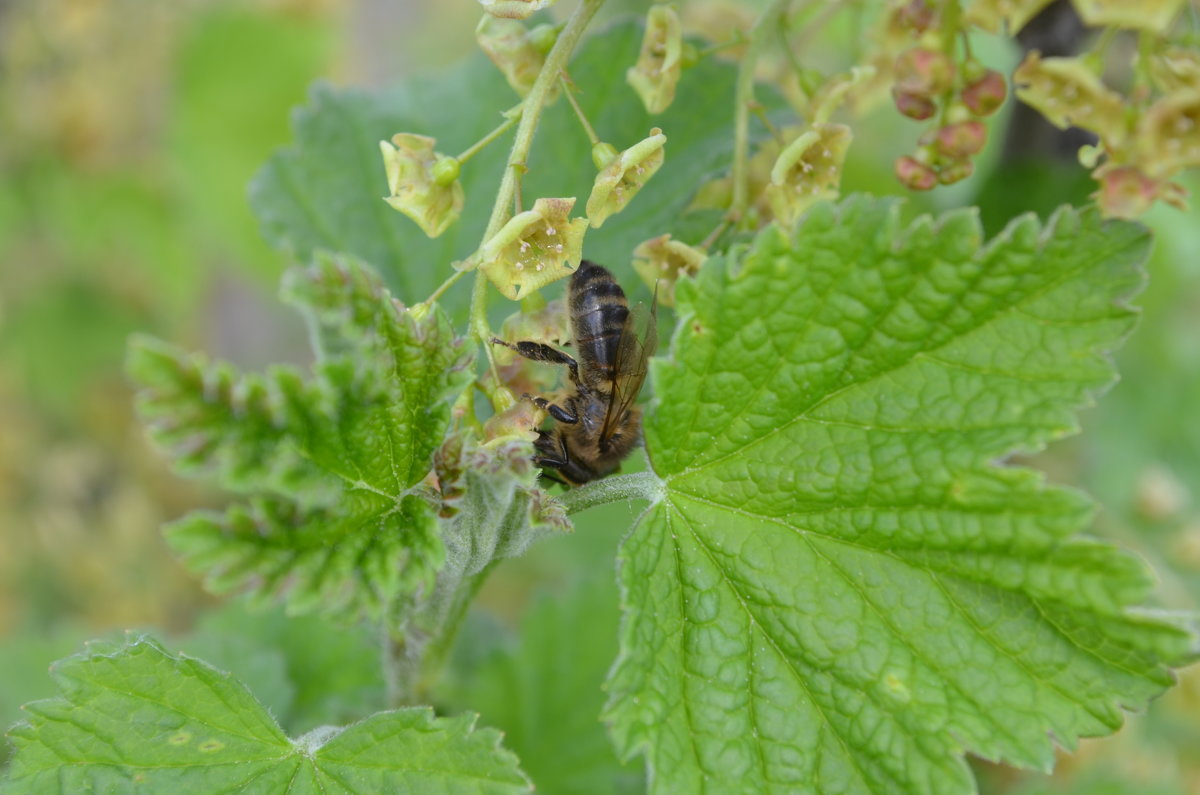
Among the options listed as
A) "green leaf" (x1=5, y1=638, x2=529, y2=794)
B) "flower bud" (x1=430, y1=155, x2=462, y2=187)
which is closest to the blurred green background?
"green leaf" (x1=5, y1=638, x2=529, y2=794)

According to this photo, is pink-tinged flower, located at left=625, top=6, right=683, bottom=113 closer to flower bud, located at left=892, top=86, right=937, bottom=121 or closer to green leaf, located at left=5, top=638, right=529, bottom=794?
flower bud, located at left=892, top=86, right=937, bottom=121

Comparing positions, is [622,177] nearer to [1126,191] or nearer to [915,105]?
[915,105]

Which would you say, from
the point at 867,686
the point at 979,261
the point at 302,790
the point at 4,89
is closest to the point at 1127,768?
the point at 867,686

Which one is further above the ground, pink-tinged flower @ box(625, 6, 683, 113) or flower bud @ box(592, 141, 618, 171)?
pink-tinged flower @ box(625, 6, 683, 113)

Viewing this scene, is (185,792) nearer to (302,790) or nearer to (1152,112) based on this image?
(302,790)

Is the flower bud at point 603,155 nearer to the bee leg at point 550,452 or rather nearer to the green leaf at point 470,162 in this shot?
the green leaf at point 470,162

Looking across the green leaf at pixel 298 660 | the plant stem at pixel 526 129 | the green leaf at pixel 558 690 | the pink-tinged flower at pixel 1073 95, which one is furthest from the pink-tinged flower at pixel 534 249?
the green leaf at pixel 558 690
